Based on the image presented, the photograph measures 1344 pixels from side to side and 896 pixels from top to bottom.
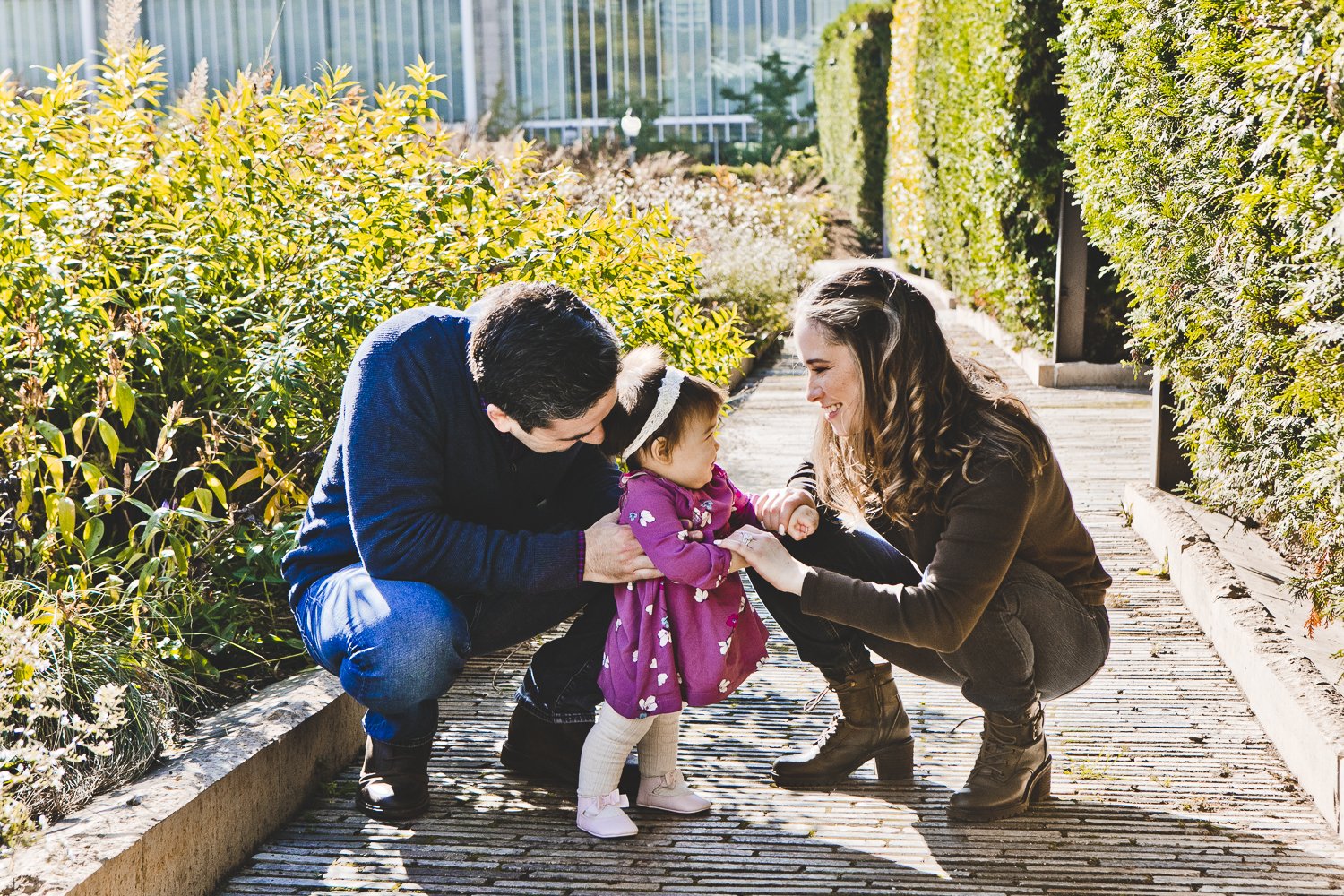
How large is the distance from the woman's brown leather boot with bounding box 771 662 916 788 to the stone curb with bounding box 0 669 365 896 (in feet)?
3.29

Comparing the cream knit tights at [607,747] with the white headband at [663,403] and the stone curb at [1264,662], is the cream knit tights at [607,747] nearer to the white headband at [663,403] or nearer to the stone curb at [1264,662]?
the white headband at [663,403]

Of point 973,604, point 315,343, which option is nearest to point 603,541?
point 973,604

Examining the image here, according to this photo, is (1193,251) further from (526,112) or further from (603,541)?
(526,112)

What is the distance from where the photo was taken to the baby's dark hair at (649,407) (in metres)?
2.44

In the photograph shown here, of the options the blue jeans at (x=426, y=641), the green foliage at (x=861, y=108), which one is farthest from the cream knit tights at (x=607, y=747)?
the green foliage at (x=861, y=108)

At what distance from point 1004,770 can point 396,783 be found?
1224 mm

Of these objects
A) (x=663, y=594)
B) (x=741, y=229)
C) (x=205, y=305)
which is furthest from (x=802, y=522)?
(x=741, y=229)

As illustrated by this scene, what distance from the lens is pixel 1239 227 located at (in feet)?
10.1

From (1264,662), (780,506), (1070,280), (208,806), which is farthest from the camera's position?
(1070,280)

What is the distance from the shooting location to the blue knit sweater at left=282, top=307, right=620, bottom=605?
247 centimetres

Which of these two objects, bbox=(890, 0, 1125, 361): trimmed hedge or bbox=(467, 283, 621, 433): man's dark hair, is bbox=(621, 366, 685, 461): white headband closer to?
bbox=(467, 283, 621, 433): man's dark hair

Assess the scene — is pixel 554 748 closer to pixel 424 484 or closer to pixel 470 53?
pixel 424 484

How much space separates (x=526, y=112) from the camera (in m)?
35.8

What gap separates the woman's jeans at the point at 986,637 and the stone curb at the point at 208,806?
1.01m
